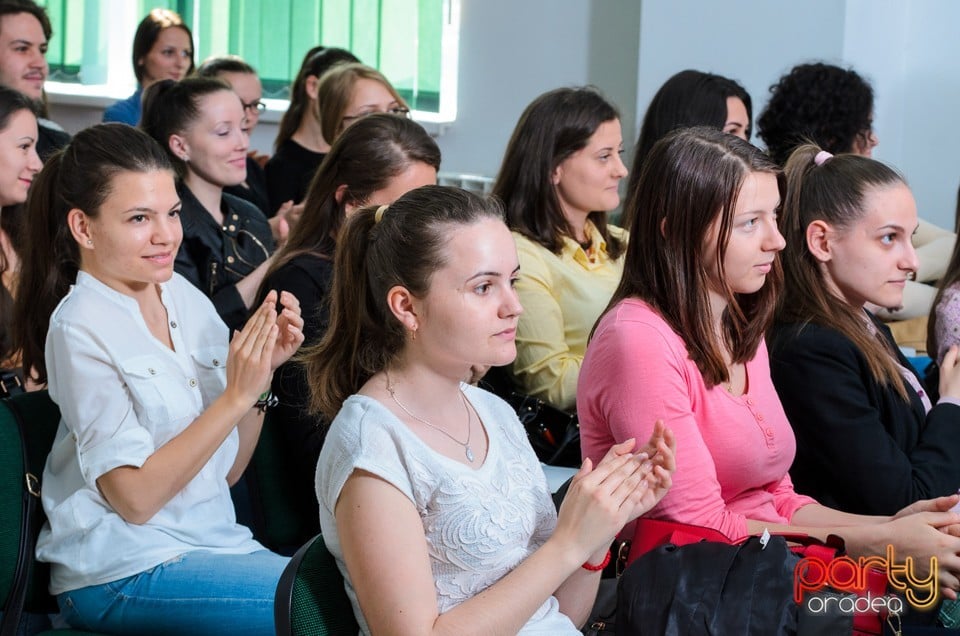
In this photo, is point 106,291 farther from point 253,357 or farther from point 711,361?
point 711,361

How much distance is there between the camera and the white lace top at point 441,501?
1.40m

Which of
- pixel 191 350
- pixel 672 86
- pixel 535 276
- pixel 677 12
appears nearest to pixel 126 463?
pixel 191 350

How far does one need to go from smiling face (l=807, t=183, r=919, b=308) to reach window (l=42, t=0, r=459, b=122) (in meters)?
3.66

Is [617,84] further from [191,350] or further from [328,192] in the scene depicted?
[191,350]

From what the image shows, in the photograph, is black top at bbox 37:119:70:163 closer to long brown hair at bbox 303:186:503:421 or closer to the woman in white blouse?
the woman in white blouse

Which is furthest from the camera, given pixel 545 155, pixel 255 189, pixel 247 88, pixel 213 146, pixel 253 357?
Result: pixel 247 88

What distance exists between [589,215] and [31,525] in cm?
165

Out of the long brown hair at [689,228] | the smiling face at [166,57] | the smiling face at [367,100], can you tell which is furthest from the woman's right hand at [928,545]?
the smiling face at [166,57]

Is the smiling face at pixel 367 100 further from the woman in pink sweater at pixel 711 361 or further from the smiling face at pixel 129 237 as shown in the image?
the woman in pink sweater at pixel 711 361

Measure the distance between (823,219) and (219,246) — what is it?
1609mm

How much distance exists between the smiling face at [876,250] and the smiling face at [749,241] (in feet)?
1.07

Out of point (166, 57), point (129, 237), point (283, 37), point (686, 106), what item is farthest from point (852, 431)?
point (283, 37)
